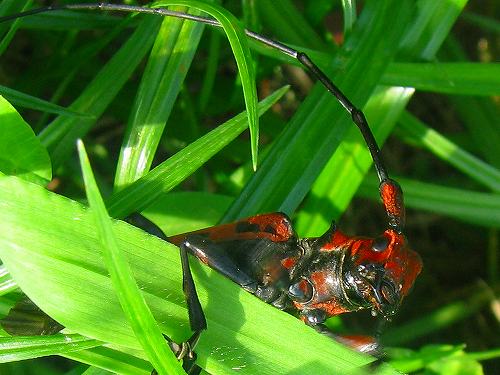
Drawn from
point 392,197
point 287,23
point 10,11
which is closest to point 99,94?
point 10,11

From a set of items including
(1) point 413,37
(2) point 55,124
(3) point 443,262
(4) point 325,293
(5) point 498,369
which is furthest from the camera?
(3) point 443,262

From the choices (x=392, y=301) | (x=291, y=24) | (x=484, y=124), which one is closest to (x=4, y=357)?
(x=392, y=301)

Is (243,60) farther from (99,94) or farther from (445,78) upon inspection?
(445,78)

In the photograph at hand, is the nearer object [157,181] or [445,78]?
[157,181]

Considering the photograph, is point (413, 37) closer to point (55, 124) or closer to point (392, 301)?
point (392, 301)

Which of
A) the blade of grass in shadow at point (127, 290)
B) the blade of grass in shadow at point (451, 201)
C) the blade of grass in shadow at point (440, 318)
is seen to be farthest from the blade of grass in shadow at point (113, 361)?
the blade of grass in shadow at point (440, 318)

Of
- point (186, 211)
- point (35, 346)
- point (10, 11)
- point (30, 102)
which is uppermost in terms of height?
point (10, 11)

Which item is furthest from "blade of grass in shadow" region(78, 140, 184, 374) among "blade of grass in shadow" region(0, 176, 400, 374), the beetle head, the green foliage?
the beetle head
